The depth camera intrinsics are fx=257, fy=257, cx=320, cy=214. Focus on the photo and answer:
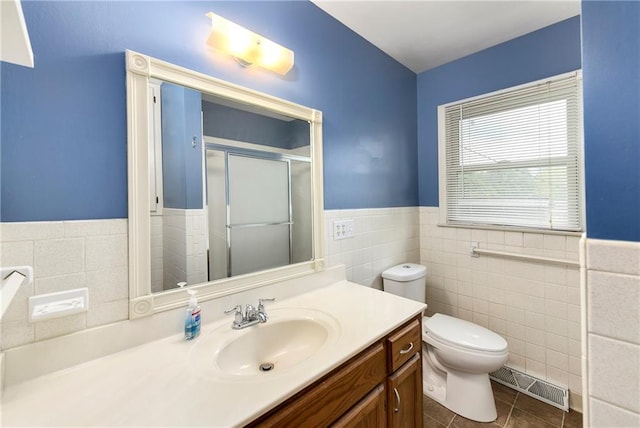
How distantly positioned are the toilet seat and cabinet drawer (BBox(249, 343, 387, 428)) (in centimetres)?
76

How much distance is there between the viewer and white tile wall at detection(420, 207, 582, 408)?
1.61 m

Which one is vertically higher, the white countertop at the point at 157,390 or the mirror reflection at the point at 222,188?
the mirror reflection at the point at 222,188

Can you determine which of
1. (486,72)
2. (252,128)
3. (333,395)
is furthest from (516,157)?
(333,395)

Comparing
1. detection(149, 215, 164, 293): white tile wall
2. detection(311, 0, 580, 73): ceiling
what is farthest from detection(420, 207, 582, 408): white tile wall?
detection(149, 215, 164, 293): white tile wall

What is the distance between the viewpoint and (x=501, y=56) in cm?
186

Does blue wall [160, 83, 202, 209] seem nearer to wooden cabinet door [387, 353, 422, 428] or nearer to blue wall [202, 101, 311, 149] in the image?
blue wall [202, 101, 311, 149]

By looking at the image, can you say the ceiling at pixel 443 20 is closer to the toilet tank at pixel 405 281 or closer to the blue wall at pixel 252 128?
the blue wall at pixel 252 128

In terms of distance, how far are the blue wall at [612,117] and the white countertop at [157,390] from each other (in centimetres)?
73

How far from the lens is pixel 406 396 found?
1.12 metres

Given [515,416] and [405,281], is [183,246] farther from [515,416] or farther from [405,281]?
[515,416]

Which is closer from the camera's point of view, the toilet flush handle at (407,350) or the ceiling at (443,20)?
the toilet flush handle at (407,350)

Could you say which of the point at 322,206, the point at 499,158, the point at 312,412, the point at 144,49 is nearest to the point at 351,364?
the point at 312,412

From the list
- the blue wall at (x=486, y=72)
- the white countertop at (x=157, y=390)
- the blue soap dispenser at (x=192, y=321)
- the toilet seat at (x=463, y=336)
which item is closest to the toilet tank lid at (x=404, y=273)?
the toilet seat at (x=463, y=336)

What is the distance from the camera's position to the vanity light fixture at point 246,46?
106 centimetres
